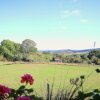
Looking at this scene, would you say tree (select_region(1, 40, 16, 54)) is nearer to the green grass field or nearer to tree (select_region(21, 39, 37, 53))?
tree (select_region(21, 39, 37, 53))

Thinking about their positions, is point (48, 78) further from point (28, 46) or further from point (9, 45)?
point (28, 46)

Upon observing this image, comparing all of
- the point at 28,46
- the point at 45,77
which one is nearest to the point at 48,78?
the point at 45,77

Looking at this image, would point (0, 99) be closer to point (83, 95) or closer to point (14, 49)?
point (83, 95)

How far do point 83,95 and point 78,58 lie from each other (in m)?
32.5

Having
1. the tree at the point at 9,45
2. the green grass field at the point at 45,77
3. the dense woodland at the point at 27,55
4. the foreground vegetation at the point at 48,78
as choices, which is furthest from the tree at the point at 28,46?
the foreground vegetation at the point at 48,78

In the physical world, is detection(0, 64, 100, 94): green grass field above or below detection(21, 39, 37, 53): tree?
below


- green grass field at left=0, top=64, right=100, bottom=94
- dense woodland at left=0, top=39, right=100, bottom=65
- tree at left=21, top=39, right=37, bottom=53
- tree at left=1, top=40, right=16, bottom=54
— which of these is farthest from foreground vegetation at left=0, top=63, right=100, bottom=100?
tree at left=21, top=39, right=37, bottom=53

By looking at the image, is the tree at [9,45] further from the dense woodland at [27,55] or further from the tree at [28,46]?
the tree at [28,46]

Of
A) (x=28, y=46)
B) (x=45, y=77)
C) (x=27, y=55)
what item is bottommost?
(x=45, y=77)

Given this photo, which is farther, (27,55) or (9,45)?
(9,45)

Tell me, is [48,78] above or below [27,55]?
below

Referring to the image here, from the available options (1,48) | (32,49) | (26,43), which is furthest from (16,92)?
(26,43)

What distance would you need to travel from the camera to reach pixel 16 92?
280 cm

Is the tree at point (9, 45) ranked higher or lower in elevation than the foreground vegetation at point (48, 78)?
higher
